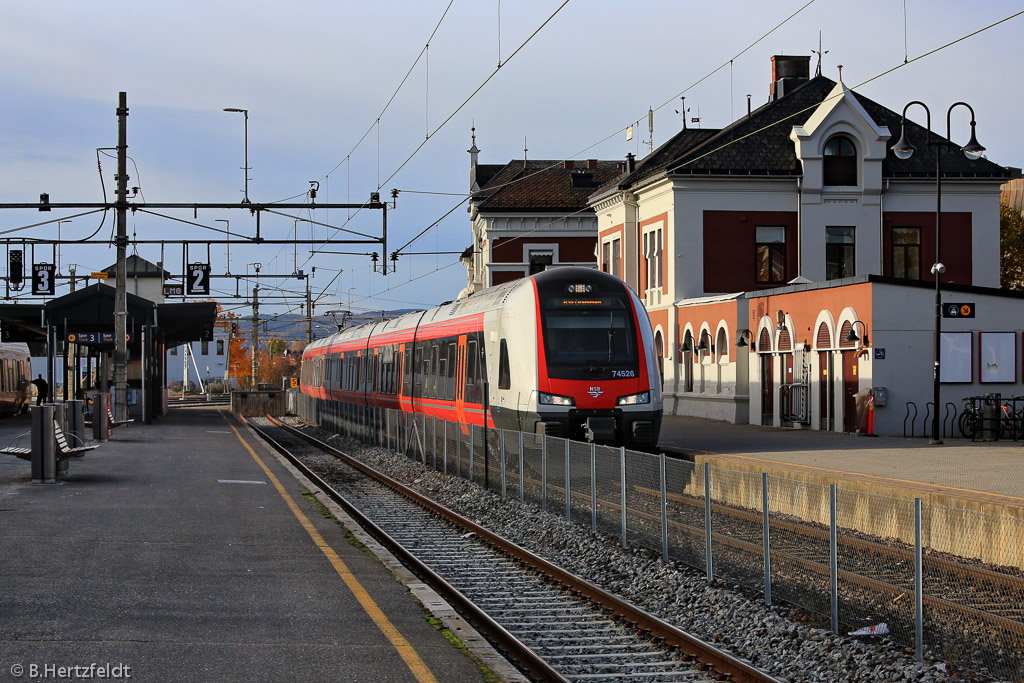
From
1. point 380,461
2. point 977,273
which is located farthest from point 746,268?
point 380,461

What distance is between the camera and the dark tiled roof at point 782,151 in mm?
40500

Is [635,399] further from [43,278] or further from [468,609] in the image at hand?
[43,278]

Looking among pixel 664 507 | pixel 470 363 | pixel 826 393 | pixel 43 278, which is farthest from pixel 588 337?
pixel 43 278

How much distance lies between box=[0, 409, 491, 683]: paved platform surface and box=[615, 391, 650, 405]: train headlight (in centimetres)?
575

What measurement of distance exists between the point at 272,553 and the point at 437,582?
7.29 feet

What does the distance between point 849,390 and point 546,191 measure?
113ft

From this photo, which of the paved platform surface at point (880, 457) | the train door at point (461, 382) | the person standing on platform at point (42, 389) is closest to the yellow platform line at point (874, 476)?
the paved platform surface at point (880, 457)

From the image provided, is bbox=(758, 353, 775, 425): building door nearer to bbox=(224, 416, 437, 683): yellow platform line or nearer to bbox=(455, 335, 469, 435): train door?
bbox=(455, 335, 469, 435): train door

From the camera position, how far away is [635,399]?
21.1 meters

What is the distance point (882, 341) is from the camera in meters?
26.2

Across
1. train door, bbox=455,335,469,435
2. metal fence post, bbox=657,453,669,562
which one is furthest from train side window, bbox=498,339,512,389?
metal fence post, bbox=657,453,669,562

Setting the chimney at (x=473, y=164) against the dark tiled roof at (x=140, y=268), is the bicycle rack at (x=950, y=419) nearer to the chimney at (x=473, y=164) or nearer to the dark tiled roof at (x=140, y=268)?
the chimney at (x=473, y=164)

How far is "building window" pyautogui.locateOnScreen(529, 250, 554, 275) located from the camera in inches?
2335

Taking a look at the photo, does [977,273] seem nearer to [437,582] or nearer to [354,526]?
[354,526]
